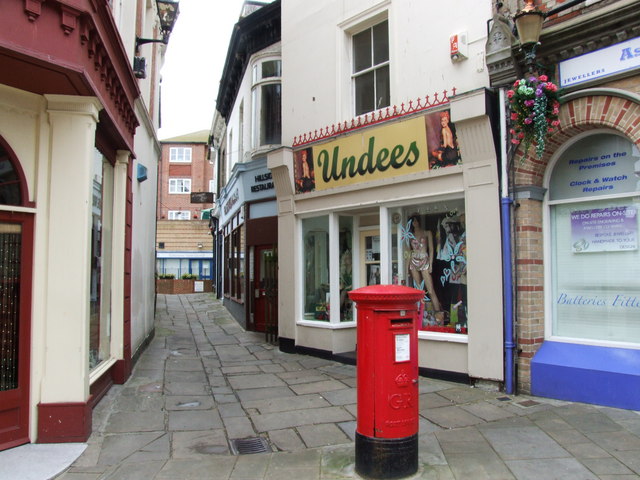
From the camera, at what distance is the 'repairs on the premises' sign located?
5.61 metres

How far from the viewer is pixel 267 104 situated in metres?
12.6

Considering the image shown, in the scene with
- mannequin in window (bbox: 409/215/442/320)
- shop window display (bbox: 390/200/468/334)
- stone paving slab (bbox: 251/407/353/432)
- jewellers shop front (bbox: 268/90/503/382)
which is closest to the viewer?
stone paving slab (bbox: 251/407/353/432)

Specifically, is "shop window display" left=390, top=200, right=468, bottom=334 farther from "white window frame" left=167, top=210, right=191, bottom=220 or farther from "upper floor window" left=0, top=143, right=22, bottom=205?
"white window frame" left=167, top=210, right=191, bottom=220

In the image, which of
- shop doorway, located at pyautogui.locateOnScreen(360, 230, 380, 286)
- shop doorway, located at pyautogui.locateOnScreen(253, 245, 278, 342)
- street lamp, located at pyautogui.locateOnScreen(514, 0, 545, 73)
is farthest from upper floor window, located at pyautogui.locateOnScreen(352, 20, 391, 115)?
shop doorway, located at pyautogui.locateOnScreen(253, 245, 278, 342)

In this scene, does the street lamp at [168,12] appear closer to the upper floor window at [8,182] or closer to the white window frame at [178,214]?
the upper floor window at [8,182]

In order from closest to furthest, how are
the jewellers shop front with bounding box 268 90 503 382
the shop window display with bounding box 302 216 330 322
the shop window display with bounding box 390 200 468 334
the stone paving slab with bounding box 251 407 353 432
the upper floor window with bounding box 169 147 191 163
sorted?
1. the stone paving slab with bounding box 251 407 353 432
2. the jewellers shop front with bounding box 268 90 503 382
3. the shop window display with bounding box 390 200 468 334
4. the shop window display with bounding box 302 216 330 322
5. the upper floor window with bounding box 169 147 191 163

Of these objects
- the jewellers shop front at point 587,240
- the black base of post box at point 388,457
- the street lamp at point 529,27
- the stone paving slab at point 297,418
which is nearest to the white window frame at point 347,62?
the street lamp at point 529,27

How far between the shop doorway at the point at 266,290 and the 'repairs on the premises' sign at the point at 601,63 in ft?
23.3

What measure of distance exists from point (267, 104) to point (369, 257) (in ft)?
17.8

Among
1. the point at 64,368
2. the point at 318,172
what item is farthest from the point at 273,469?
the point at 318,172

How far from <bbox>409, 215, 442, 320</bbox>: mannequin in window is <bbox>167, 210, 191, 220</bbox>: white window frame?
39.6 m

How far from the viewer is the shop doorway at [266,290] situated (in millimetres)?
11312

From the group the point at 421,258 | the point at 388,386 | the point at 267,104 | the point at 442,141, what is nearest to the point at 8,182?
the point at 388,386

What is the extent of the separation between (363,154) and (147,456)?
5.47m
